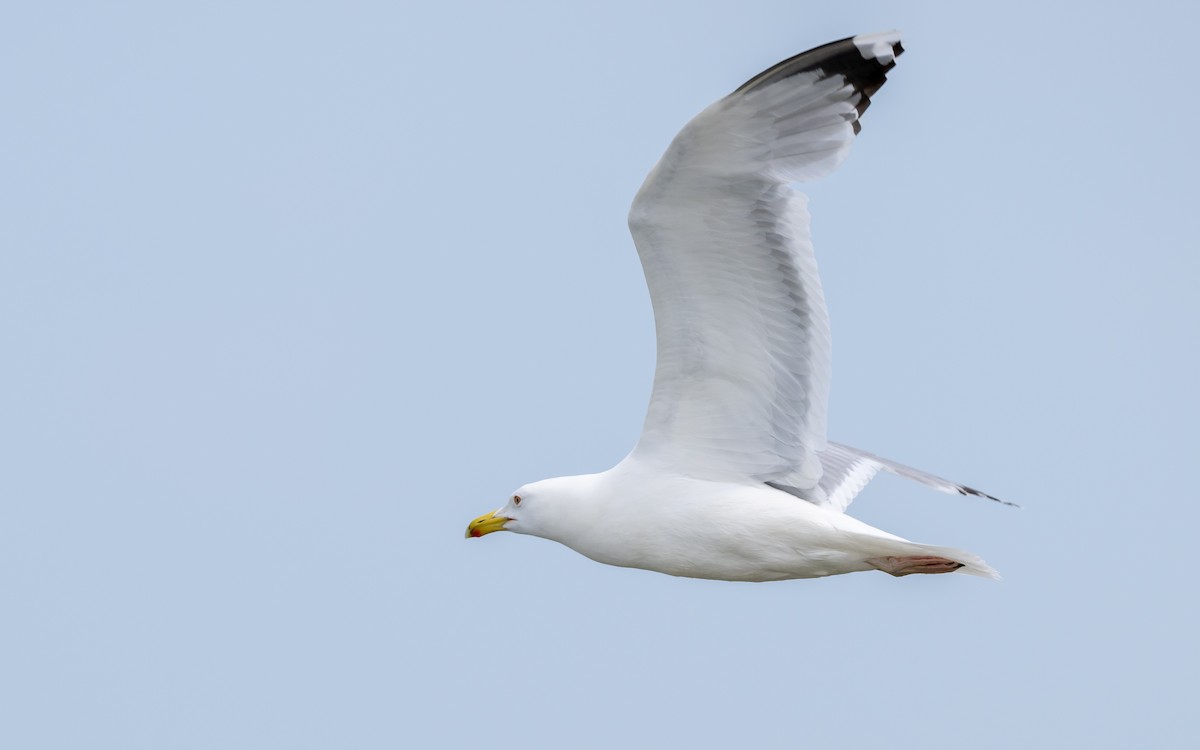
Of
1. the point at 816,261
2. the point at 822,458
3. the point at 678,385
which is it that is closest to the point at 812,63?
the point at 816,261

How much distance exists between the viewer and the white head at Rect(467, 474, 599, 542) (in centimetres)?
1101

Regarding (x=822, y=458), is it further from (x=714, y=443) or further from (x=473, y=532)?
(x=473, y=532)

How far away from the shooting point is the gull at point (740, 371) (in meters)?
9.54

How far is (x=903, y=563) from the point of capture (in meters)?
10.3

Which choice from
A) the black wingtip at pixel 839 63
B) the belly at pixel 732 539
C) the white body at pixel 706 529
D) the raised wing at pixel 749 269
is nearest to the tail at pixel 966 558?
the white body at pixel 706 529

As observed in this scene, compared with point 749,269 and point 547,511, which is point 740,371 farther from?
point 547,511

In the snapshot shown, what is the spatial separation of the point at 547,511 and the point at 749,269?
2094 mm

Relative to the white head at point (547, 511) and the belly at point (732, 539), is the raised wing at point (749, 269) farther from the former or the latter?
the white head at point (547, 511)

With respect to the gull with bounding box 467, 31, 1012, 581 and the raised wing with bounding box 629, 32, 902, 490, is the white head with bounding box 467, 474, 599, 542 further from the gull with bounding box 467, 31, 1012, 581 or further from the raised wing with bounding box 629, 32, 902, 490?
the raised wing with bounding box 629, 32, 902, 490

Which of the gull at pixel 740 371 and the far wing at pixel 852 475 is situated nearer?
the gull at pixel 740 371

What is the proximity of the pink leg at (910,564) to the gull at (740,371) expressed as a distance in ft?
0.04

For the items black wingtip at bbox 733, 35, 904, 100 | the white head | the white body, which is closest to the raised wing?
black wingtip at bbox 733, 35, 904, 100

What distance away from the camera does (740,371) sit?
10586 mm

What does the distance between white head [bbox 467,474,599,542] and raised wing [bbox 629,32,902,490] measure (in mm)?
481
